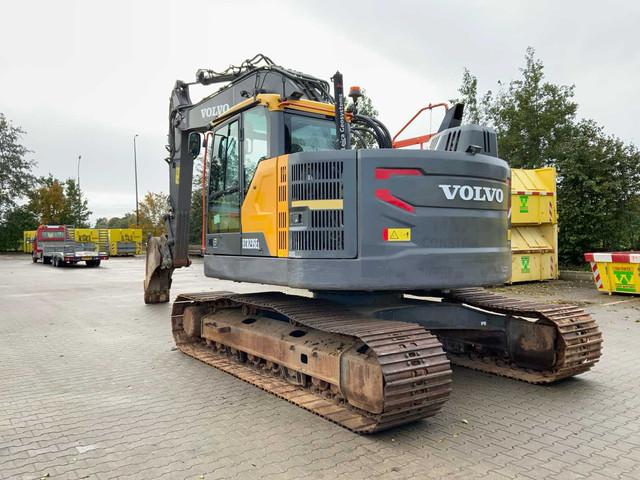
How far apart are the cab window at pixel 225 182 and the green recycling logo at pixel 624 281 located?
10.6m

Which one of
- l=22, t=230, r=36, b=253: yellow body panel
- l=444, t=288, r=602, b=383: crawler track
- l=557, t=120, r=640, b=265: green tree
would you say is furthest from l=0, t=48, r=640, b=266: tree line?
l=22, t=230, r=36, b=253: yellow body panel

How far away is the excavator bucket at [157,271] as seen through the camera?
11.3 metres

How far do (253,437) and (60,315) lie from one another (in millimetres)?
8177

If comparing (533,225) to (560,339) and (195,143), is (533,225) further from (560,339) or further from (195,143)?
(195,143)

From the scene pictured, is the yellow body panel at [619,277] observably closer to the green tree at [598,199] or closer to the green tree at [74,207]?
the green tree at [598,199]

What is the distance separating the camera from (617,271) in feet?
41.6

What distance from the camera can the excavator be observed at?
14.8ft

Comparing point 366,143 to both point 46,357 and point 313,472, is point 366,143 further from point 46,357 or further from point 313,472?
point 46,357

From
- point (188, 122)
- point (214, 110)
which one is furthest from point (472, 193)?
point (188, 122)

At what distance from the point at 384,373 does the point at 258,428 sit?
1.27 metres

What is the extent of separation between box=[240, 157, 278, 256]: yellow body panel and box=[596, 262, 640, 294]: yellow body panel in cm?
1067

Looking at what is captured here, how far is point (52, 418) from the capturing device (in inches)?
184

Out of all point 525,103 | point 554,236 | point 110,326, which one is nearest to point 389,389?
point 110,326

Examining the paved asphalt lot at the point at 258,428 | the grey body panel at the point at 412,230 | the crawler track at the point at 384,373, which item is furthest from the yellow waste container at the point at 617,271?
the crawler track at the point at 384,373
